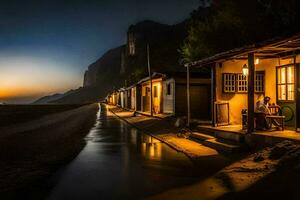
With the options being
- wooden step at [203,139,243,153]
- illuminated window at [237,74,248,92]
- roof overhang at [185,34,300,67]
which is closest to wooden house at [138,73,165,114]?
illuminated window at [237,74,248,92]

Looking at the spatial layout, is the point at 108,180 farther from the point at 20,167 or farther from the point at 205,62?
the point at 205,62

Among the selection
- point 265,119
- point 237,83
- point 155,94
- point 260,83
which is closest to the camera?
point 265,119

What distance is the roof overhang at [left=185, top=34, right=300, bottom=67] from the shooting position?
455 inches

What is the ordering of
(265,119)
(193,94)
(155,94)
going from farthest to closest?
1. (155,94)
2. (193,94)
3. (265,119)

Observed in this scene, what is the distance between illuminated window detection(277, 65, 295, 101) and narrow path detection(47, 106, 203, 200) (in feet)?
18.3

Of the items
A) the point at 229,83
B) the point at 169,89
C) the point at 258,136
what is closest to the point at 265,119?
the point at 258,136

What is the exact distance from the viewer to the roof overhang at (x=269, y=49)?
11.6 m

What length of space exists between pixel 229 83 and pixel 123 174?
9846mm

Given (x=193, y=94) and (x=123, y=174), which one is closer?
(x=123, y=174)

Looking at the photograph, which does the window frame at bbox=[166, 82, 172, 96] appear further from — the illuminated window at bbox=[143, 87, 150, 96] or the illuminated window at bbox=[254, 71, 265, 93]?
the illuminated window at bbox=[254, 71, 265, 93]

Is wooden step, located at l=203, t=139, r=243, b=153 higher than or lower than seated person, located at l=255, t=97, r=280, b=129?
lower

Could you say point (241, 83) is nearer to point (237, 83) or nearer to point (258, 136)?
point (237, 83)

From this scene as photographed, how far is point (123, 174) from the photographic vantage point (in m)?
9.41

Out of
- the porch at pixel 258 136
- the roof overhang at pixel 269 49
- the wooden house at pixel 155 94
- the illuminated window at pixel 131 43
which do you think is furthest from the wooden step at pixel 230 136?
the illuminated window at pixel 131 43
